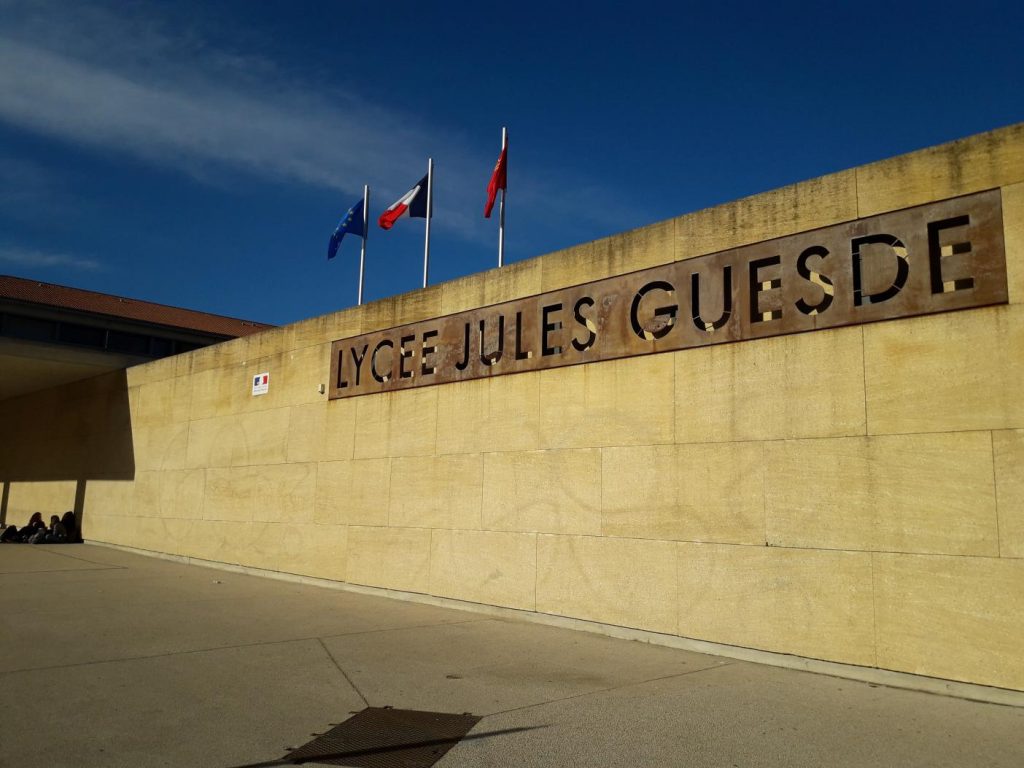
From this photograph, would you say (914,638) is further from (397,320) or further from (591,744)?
(397,320)

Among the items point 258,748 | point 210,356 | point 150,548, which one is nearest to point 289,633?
point 258,748

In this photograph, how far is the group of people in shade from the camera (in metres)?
22.1

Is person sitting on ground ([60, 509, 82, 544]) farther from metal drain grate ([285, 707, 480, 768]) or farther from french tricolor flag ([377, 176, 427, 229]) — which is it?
metal drain grate ([285, 707, 480, 768])

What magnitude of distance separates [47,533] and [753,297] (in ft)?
69.0

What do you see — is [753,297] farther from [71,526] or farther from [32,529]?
[32,529]

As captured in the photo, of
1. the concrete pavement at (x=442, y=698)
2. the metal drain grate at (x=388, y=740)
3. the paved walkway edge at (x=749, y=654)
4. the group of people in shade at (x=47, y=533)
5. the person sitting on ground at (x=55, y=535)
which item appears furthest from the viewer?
the group of people in shade at (x=47, y=533)

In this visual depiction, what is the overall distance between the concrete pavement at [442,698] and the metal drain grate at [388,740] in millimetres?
139

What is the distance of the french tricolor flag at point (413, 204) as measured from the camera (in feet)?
50.7

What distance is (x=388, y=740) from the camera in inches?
214

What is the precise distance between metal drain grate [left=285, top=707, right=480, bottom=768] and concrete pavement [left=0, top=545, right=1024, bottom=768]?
14cm

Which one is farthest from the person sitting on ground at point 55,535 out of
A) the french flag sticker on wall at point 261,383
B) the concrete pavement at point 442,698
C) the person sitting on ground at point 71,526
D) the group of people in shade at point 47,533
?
the concrete pavement at point 442,698

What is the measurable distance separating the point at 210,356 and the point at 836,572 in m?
14.4

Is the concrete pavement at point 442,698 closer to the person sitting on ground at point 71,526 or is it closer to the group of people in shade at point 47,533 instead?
the group of people in shade at point 47,533

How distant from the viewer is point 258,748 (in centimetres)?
523
